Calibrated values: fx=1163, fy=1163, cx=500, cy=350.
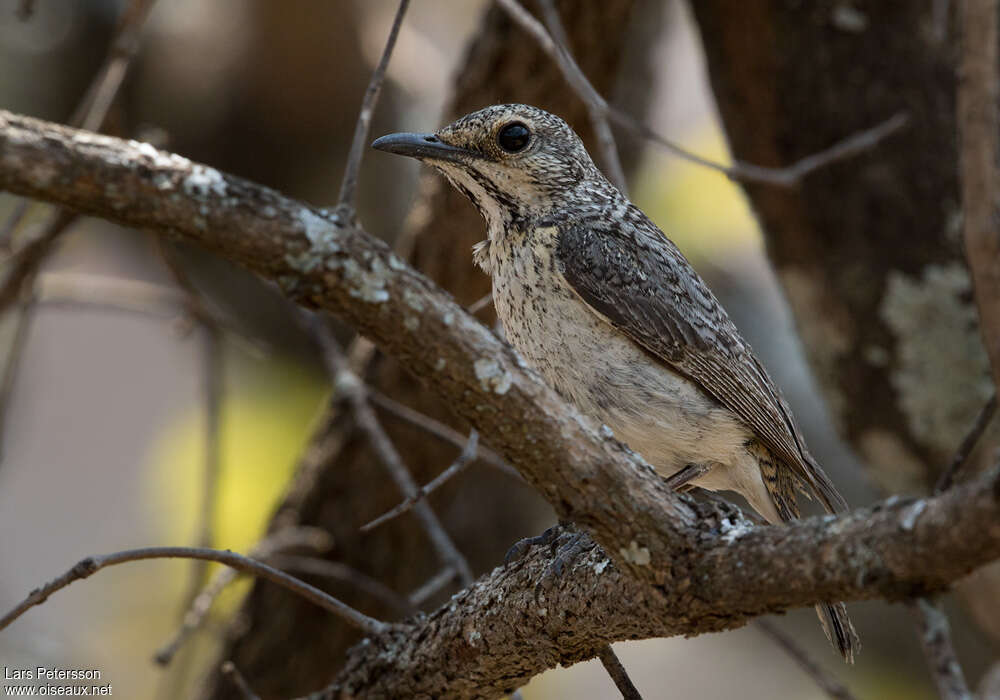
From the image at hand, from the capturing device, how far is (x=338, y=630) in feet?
16.6

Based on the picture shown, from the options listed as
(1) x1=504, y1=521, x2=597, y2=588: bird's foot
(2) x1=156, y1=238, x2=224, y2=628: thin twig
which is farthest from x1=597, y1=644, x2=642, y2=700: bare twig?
(2) x1=156, y1=238, x2=224, y2=628: thin twig

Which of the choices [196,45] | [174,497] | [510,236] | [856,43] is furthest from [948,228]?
[196,45]

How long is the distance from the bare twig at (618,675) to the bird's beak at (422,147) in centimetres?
161

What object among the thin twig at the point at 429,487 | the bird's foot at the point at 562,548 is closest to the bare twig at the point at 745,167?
Answer: the thin twig at the point at 429,487

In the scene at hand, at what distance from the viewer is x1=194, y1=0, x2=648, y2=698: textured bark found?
16.1 ft

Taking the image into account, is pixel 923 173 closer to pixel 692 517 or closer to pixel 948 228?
pixel 948 228

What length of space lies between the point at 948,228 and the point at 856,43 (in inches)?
38.0

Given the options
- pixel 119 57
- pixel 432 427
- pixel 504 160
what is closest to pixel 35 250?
pixel 119 57

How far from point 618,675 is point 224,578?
1.63 meters

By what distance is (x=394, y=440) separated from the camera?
522cm

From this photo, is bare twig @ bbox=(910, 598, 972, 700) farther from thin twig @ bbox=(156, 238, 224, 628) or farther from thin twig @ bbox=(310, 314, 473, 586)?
thin twig @ bbox=(156, 238, 224, 628)

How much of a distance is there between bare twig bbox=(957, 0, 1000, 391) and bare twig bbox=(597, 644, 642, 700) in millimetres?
1289

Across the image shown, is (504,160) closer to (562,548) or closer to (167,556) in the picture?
(562,548)

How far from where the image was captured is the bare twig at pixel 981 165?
72.0 inches
